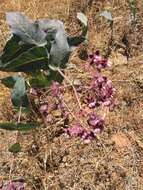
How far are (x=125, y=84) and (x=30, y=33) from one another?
103 cm

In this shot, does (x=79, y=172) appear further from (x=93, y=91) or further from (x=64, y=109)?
(x=93, y=91)

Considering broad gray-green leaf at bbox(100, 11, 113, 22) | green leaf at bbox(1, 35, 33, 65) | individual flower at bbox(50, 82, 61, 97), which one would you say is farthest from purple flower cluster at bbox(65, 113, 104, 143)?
broad gray-green leaf at bbox(100, 11, 113, 22)

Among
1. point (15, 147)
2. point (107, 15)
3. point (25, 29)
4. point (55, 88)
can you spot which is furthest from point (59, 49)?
point (107, 15)

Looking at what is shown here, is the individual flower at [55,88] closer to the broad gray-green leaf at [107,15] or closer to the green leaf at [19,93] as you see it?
the green leaf at [19,93]

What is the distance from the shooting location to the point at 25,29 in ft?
5.16

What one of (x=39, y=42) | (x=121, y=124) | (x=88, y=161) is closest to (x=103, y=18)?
(x=121, y=124)

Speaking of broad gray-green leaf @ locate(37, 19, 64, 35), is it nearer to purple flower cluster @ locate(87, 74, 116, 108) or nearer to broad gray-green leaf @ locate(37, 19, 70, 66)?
broad gray-green leaf @ locate(37, 19, 70, 66)

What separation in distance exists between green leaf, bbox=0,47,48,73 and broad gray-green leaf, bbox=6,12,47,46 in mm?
29

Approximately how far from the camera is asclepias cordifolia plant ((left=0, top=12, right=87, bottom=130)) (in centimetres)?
157

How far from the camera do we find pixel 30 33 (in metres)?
1.59

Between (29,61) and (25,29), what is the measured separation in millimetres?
100

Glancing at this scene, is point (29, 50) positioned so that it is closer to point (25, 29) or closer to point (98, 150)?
point (25, 29)

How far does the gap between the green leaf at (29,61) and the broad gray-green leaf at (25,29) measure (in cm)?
3

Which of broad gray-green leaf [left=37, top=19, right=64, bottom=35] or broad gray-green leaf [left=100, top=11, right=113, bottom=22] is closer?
broad gray-green leaf [left=37, top=19, right=64, bottom=35]
